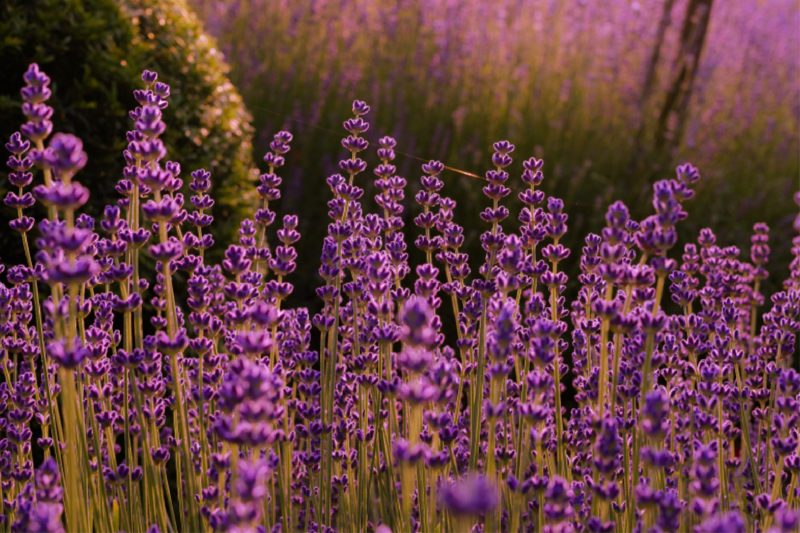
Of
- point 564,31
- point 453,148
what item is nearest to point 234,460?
point 453,148

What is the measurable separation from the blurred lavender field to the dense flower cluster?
3.08 metres

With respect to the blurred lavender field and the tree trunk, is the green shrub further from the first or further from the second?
the tree trunk

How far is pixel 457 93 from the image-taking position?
7406 millimetres

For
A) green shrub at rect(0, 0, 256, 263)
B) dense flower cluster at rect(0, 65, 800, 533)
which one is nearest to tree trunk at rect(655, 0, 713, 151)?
dense flower cluster at rect(0, 65, 800, 533)

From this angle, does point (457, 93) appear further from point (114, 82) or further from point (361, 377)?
point (361, 377)

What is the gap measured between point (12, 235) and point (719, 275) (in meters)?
3.03

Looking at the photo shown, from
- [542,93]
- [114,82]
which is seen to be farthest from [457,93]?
[114,82]

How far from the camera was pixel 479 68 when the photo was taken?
7.77 metres

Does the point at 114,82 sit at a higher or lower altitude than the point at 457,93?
lower

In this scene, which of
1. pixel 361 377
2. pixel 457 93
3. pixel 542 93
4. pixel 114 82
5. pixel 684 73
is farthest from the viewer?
pixel 542 93

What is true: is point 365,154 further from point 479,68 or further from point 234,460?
point 234,460

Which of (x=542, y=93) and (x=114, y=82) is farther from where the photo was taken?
(x=542, y=93)

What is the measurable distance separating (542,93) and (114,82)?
559 centimetres

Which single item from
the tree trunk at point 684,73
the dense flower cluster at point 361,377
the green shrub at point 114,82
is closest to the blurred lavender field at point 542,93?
the tree trunk at point 684,73
